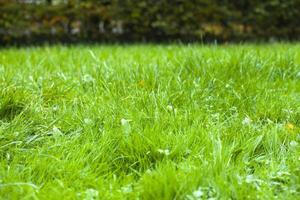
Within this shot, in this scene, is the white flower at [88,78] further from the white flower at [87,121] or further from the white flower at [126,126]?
the white flower at [126,126]

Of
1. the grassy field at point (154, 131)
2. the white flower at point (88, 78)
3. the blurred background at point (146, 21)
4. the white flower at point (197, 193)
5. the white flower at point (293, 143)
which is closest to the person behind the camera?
the white flower at point (197, 193)

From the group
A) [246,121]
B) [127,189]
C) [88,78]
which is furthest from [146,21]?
[127,189]

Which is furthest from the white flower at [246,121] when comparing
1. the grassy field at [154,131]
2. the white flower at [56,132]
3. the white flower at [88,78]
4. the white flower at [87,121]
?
the white flower at [88,78]

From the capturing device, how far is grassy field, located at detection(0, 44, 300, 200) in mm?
2045

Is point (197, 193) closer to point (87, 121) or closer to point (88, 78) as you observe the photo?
point (87, 121)

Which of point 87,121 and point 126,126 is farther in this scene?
point 87,121

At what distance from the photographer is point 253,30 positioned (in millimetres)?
8148

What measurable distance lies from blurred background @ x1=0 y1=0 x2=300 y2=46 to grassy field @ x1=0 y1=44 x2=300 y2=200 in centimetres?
398

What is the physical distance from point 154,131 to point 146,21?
5.58 metres

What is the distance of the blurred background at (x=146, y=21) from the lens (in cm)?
768

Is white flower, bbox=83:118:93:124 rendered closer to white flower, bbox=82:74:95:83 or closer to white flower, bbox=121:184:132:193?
white flower, bbox=121:184:132:193

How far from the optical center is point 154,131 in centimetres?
248

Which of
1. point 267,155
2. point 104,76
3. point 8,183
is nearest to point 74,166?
point 8,183

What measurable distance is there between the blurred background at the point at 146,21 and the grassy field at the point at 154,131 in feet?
13.0
